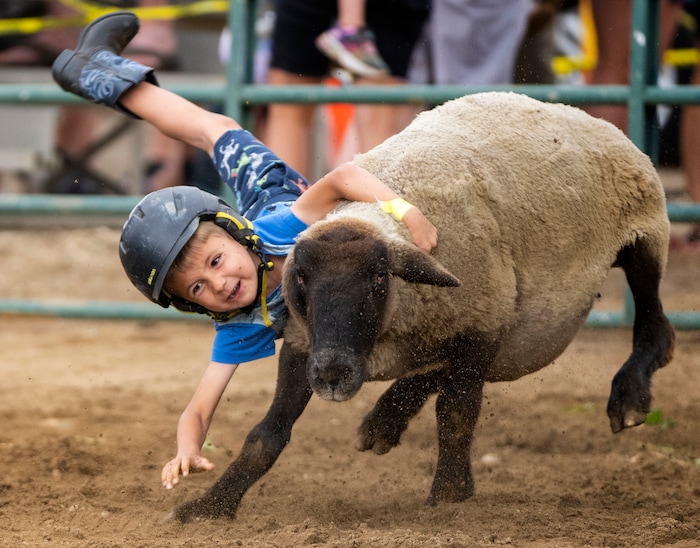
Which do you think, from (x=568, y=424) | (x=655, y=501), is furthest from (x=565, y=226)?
(x=568, y=424)

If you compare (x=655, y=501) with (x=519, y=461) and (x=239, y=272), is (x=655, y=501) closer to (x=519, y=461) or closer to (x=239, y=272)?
(x=519, y=461)

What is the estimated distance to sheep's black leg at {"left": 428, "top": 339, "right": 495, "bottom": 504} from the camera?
332cm

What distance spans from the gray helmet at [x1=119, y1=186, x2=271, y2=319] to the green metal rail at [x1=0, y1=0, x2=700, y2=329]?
207 cm

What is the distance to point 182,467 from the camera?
314 centimetres

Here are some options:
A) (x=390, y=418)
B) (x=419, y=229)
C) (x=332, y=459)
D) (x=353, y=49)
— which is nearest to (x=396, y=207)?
(x=419, y=229)

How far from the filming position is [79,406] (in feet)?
16.1

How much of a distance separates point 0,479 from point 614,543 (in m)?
2.06

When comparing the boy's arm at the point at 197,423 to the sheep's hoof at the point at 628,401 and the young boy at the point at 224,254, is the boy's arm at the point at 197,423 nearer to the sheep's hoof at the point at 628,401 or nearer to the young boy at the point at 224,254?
the young boy at the point at 224,254

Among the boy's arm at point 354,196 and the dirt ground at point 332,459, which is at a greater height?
the boy's arm at point 354,196

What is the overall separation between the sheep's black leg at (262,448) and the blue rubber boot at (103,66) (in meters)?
1.32

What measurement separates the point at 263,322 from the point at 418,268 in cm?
63

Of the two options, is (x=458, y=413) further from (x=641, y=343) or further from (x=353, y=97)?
(x=353, y=97)

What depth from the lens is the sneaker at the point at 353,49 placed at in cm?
544

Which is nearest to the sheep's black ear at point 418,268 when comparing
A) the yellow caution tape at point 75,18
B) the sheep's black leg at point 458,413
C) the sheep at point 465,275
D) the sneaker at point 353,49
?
the sheep at point 465,275
